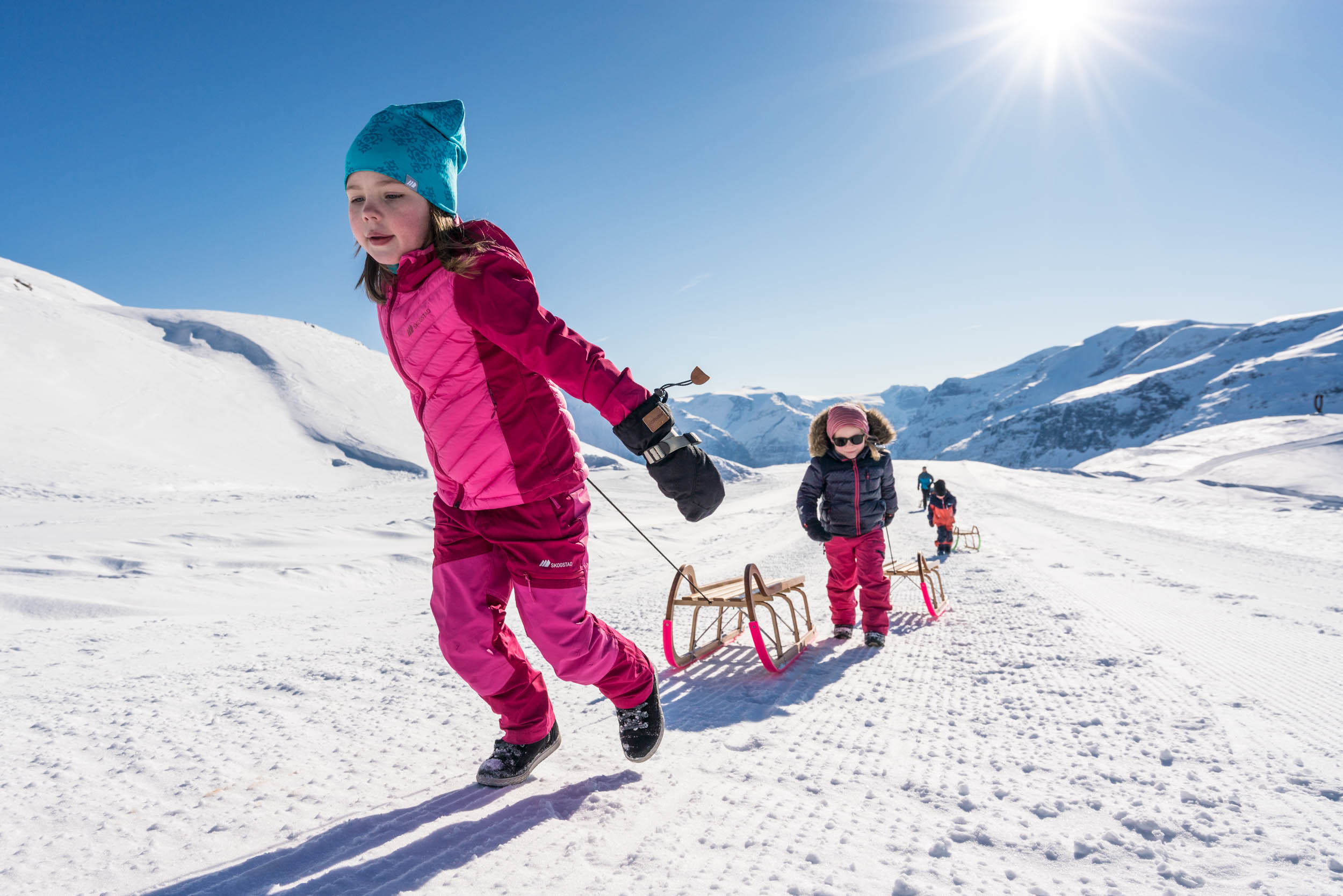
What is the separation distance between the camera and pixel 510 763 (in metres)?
2.03

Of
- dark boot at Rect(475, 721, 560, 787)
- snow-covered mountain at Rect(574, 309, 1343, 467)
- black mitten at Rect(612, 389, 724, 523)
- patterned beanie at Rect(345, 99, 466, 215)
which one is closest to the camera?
black mitten at Rect(612, 389, 724, 523)

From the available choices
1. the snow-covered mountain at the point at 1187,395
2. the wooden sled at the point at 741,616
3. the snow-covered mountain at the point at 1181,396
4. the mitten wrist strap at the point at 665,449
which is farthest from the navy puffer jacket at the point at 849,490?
the snow-covered mountain at the point at 1187,395

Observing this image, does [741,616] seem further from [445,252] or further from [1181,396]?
[1181,396]

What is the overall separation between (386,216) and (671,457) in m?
1.21

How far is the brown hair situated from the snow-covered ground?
5.59ft

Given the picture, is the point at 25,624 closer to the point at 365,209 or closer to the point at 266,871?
the point at 266,871

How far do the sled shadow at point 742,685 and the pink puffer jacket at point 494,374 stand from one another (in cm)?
155

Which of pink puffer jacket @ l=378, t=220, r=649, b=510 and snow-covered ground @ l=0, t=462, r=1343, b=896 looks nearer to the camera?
snow-covered ground @ l=0, t=462, r=1343, b=896

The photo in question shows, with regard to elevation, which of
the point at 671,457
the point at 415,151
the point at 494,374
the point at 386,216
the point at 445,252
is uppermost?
the point at 415,151

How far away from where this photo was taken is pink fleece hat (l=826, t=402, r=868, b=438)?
4.36 meters

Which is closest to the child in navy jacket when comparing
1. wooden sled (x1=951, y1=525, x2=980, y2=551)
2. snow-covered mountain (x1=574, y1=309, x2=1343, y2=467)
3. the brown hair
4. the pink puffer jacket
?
the pink puffer jacket

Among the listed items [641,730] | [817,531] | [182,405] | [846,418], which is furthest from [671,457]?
[182,405]

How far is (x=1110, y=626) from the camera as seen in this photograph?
4.15 m

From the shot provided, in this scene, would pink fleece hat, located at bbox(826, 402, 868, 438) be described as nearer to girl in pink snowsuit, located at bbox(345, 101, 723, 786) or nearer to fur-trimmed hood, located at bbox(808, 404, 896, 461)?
fur-trimmed hood, located at bbox(808, 404, 896, 461)
